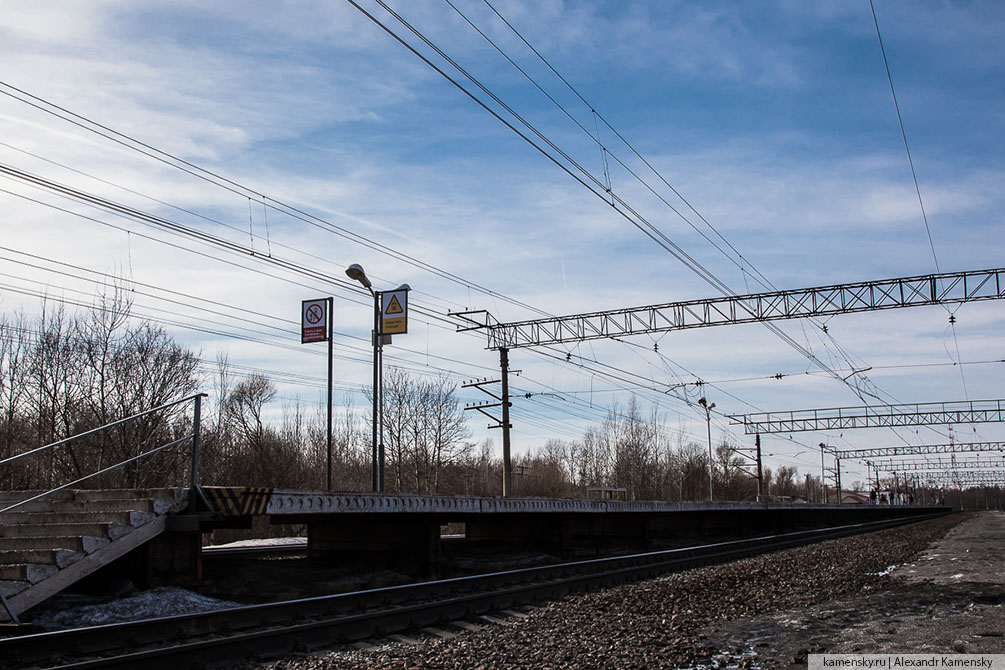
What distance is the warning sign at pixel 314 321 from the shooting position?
64.3 ft

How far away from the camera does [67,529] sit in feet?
34.0

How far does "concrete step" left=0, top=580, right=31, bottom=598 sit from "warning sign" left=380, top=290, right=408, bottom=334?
1181 centimetres

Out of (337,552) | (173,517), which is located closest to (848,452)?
(337,552)

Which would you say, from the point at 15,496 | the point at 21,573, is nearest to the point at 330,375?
the point at 15,496

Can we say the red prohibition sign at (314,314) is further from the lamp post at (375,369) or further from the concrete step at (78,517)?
the concrete step at (78,517)

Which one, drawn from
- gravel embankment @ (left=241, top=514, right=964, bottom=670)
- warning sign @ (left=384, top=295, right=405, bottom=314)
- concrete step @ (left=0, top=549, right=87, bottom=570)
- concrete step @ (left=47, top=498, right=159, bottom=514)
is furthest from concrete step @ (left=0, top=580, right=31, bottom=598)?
warning sign @ (left=384, top=295, right=405, bottom=314)

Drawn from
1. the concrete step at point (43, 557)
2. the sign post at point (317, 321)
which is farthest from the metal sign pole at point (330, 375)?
the concrete step at point (43, 557)

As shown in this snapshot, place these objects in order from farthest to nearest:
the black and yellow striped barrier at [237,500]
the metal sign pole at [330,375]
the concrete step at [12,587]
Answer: the metal sign pole at [330,375], the black and yellow striped barrier at [237,500], the concrete step at [12,587]

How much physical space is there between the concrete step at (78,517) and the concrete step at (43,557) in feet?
3.24

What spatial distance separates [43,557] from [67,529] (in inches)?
45.5

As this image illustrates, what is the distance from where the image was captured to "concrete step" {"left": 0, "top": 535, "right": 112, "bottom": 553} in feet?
31.3

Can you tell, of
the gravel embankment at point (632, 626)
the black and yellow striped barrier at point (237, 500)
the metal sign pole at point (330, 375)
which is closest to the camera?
the gravel embankment at point (632, 626)

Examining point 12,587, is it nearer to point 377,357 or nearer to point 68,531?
point 68,531

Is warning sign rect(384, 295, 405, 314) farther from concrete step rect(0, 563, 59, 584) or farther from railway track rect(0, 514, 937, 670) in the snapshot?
concrete step rect(0, 563, 59, 584)
